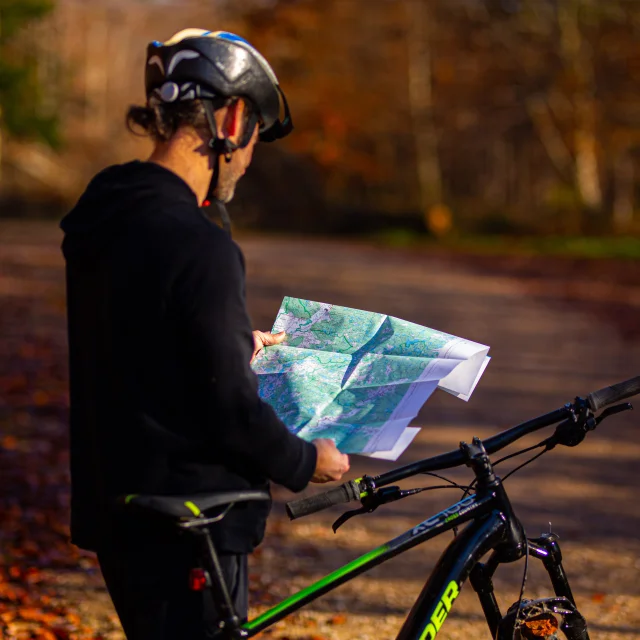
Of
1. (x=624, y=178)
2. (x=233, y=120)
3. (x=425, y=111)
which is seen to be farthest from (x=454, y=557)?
(x=624, y=178)

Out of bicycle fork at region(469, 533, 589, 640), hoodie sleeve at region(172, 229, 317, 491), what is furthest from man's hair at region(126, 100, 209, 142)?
bicycle fork at region(469, 533, 589, 640)

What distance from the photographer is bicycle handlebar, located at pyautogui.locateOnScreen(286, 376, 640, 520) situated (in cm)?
243

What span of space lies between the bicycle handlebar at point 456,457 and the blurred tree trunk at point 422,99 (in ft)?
143

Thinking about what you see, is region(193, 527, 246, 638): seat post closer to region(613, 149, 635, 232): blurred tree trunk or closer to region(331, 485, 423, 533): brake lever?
region(331, 485, 423, 533): brake lever

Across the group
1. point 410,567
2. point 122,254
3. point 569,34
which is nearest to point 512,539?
point 122,254

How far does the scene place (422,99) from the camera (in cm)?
4797

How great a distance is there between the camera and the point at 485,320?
1744cm

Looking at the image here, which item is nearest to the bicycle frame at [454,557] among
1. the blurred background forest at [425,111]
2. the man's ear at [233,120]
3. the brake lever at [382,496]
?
the brake lever at [382,496]

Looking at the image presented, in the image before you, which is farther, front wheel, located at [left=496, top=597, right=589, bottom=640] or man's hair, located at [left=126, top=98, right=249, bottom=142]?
front wheel, located at [left=496, top=597, right=589, bottom=640]

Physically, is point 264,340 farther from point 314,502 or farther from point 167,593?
point 167,593

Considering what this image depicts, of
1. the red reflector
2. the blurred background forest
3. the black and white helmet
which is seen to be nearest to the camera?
the red reflector

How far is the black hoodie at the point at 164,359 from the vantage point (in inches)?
Answer: 80.7

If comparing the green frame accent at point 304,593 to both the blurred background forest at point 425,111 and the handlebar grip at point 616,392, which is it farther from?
the blurred background forest at point 425,111

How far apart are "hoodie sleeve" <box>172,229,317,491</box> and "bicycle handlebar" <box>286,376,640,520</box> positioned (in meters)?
0.32
